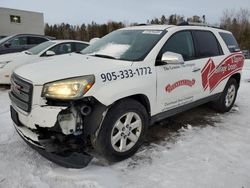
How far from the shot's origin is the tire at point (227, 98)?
18.4ft

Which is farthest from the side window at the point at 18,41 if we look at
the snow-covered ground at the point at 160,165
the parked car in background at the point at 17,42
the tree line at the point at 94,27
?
the tree line at the point at 94,27

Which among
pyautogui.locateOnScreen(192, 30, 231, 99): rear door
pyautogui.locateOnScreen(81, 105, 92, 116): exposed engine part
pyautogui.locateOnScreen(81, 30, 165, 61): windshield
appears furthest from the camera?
pyautogui.locateOnScreen(192, 30, 231, 99): rear door

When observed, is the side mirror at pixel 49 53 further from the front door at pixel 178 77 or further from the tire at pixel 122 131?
the tire at pixel 122 131

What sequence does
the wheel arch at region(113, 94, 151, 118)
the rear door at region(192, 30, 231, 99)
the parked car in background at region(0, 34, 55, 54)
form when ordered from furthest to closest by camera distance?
the parked car in background at region(0, 34, 55, 54) → the rear door at region(192, 30, 231, 99) → the wheel arch at region(113, 94, 151, 118)

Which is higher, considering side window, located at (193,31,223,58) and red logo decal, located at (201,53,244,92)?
side window, located at (193,31,223,58)

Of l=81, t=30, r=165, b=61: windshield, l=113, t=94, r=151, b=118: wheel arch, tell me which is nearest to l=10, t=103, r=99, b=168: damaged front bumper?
l=113, t=94, r=151, b=118: wheel arch

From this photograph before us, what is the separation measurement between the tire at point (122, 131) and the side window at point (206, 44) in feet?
5.89

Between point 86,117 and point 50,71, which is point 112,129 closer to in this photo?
point 86,117

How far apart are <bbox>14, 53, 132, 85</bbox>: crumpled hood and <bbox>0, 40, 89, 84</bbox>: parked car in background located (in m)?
3.97

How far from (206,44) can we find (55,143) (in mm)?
3277

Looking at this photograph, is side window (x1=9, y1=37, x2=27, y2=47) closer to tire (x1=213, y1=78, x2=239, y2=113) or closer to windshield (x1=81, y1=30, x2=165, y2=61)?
windshield (x1=81, y1=30, x2=165, y2=61)

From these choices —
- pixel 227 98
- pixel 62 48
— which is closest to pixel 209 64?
pixel 227 98

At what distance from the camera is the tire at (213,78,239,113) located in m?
5.61

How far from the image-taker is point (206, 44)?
4930mm
